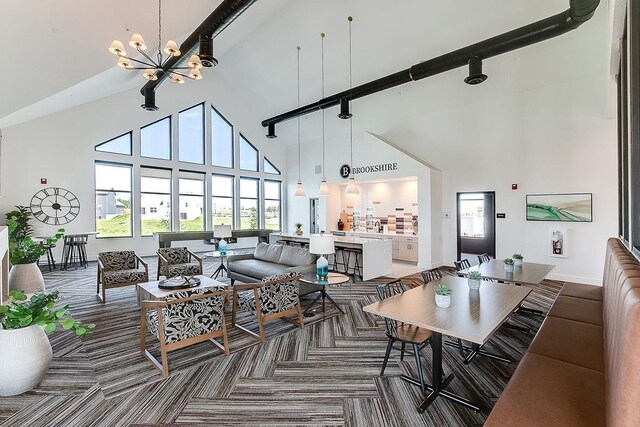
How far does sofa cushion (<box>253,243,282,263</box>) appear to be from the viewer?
586 centimetres

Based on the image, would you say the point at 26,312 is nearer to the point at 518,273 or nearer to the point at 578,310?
the point at 578,310

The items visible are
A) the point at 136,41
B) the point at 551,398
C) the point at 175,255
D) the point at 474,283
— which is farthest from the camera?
the point at 175,255

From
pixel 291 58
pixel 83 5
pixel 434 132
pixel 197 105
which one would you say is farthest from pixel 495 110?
pixel 197 105

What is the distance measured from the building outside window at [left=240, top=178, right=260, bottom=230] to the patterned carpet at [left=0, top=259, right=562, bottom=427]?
781 centimetres

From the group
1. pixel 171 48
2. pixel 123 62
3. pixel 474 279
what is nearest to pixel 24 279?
pixel 123 62

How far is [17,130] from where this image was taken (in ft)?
24.2

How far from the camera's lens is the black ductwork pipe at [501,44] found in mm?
3945

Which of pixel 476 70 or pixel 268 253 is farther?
pixel 268 253

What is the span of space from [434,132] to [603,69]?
133 inches

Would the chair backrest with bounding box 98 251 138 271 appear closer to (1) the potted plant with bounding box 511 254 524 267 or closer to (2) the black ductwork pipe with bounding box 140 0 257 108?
(2) the black ductwork pipe with bounding box 140 0 257 108

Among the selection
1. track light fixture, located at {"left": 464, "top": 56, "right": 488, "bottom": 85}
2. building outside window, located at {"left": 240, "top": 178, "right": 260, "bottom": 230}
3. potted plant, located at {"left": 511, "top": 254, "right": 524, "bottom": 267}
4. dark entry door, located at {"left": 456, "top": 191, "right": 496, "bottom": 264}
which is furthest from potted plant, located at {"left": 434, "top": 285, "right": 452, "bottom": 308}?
building outside window, located at {"left": 240, "top": 178, "right": 260, "bottom": 230}

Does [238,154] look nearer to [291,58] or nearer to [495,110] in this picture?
[291,58]

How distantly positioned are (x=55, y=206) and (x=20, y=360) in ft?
23.9

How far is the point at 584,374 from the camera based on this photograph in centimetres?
188
